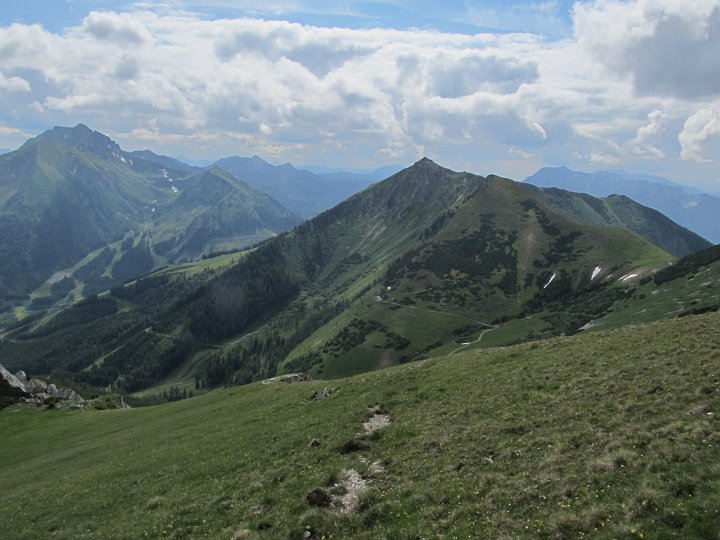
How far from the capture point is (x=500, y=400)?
3206cm

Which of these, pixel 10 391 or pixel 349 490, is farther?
pixel 10 391

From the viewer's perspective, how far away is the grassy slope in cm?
1805

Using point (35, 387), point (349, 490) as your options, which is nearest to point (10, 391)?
point (35, 387)

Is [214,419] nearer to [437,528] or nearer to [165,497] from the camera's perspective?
[165,497]

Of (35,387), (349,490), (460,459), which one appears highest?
(460,459)

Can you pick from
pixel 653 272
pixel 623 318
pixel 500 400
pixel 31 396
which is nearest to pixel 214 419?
pixel 500 400

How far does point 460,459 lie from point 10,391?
105326 mm

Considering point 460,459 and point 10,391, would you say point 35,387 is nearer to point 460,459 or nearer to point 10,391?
point 10,391

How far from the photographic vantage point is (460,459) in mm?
A: 24469

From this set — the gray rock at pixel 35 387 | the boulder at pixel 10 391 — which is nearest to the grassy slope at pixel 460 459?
the boulder at pixel 10 391

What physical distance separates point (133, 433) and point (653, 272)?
20230 cm

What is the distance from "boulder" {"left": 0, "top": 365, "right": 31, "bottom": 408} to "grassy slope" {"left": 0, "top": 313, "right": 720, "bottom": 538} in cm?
5307

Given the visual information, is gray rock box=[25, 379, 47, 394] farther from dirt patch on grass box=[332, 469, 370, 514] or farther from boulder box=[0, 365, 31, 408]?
dirt patch on grass box=[332, 469, 370, 514]

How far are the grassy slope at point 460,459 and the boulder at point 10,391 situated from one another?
2089 inches
